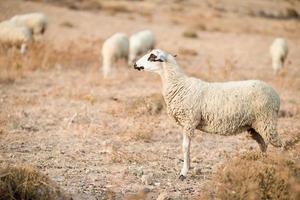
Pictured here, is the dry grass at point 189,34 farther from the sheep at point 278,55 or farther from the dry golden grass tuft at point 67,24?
the sheep at point 278,55

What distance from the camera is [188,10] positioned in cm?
3534

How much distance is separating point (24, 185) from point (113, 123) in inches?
172

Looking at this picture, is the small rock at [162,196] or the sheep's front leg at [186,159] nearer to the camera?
the small rock at [162,196]

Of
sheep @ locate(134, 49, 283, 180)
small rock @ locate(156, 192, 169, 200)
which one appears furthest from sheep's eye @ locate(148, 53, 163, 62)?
small rock @ locate(156, 192, 169, 200)

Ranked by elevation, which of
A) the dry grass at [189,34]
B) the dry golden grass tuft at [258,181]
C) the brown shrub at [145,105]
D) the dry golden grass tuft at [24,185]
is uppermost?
the dry golden grass tuft at [258,181]

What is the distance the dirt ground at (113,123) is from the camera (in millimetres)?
6574

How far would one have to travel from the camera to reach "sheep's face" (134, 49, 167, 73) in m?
6.91

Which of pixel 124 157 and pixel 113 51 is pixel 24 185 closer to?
pixel 124 157

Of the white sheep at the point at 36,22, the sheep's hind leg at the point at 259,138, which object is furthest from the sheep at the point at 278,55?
the sheep's hind leg at the point at 259,138

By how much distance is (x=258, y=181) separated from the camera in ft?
16.7

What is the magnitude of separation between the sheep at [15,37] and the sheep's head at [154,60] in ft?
28.7

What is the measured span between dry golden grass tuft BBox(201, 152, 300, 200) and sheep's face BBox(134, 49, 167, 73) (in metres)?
2.02

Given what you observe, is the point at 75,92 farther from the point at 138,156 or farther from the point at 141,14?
the point at 141,14

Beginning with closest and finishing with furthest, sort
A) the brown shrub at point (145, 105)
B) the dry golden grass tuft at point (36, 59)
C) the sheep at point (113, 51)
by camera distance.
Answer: the brown shrub at point (145, 105) → the dry golden grass tuft at point (36, 59) → the sheep at point (113, 51)
